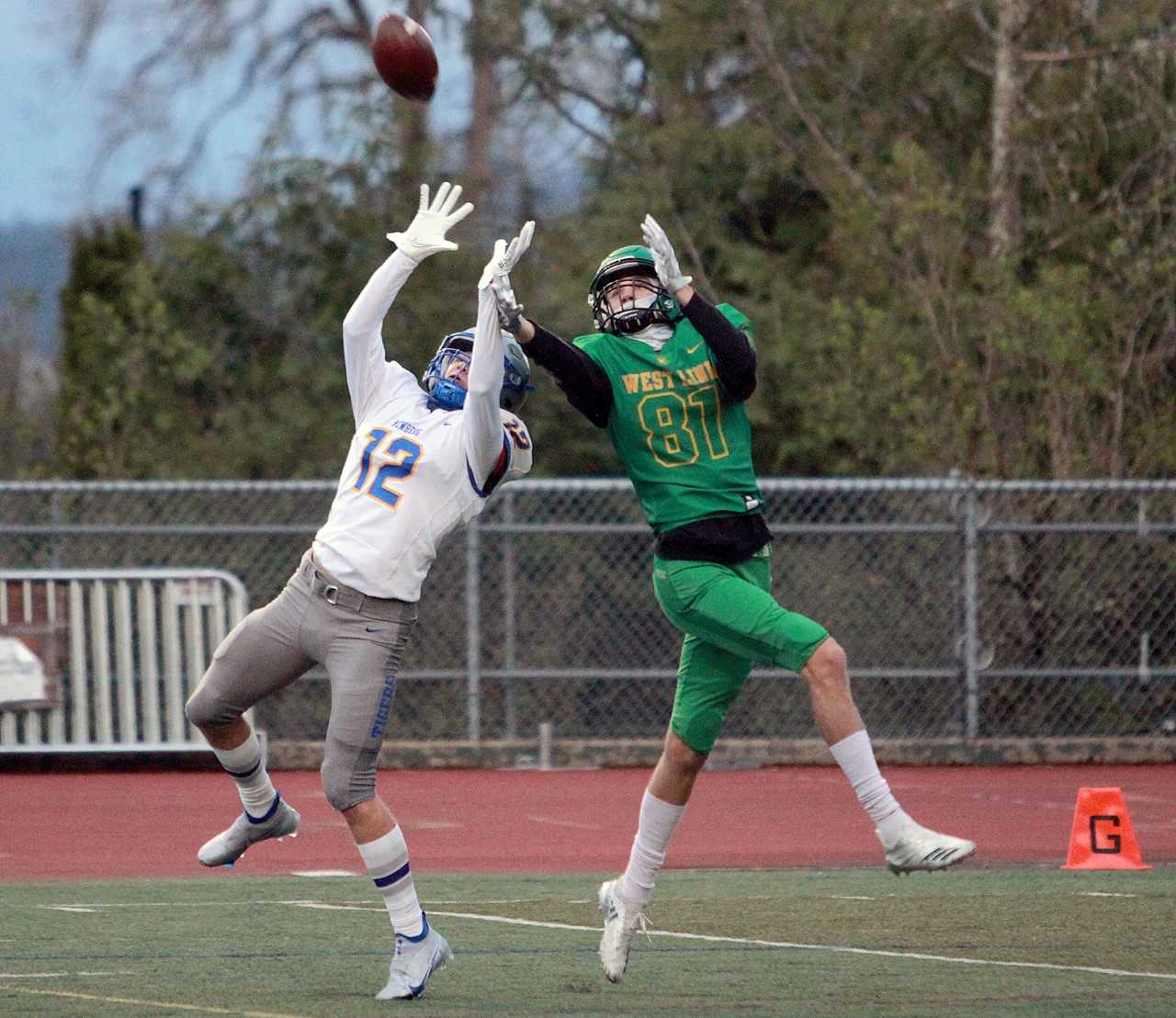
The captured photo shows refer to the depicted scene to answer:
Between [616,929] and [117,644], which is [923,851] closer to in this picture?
Result: [616,929]

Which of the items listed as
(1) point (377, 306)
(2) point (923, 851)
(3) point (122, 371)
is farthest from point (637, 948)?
(3) point (122, 371)

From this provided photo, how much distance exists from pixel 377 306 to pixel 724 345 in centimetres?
113

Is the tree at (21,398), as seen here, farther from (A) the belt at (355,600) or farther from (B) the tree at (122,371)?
(A) the belt at (355,600)

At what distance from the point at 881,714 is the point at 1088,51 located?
7577mm

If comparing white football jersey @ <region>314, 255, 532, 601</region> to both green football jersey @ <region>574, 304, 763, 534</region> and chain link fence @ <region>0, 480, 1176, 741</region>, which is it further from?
chain link fence @ <region>0, 480, 1176, 741</region>

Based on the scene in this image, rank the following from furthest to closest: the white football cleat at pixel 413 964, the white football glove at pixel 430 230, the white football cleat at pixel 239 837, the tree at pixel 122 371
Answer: the tree at pixel 122 371 < the white football cleat at pixel 239 837 < the white football glove at pixel 430 230 < the white football cleat at pixel 413 964

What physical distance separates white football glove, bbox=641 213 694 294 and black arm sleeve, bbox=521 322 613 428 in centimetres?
36

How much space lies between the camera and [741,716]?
14094 millimetres

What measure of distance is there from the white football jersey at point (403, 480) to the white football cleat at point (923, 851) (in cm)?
168

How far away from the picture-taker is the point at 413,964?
6137 millimetres

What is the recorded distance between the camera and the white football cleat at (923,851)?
234 inches

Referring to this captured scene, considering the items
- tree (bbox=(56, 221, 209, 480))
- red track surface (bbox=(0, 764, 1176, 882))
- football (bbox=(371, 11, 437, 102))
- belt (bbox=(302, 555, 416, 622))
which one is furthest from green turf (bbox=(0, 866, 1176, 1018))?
tree (bbox=(56, 221, 209, 480))

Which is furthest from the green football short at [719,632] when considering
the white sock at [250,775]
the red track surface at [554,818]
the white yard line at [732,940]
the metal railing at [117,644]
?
the metal railing at [117,644]

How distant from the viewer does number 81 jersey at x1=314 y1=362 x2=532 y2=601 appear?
21.0 ft
